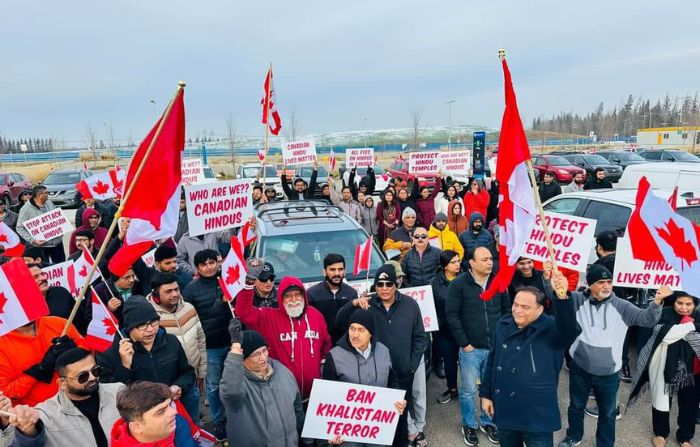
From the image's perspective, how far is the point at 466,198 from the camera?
31.0 ft

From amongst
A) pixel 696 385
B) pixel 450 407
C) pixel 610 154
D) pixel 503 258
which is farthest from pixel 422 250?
pixel 610 154

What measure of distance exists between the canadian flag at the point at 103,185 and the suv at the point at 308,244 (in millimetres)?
4365

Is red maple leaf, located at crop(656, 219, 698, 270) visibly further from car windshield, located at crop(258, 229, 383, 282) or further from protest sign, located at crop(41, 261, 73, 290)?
protest sign, located at crop(41, 261, 73, 290)

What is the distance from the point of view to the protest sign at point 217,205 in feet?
16.4

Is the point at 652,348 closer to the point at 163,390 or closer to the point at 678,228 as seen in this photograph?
the point at 678,228

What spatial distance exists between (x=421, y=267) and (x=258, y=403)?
2973mm

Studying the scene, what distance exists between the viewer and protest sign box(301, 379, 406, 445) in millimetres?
Result: 3332

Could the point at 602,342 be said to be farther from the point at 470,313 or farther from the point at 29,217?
the point at 29,217

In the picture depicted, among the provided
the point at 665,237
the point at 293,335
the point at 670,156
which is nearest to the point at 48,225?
the point at 293,335

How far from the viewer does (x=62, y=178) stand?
20750 mm

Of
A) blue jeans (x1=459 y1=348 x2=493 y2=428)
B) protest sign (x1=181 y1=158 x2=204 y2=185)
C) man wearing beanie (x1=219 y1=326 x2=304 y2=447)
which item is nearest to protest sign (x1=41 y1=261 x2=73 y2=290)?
man wearing beanie (x1=219 y1=326 x2=304 y2=447)

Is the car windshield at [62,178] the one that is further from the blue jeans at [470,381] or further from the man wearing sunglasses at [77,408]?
the blue jeans at [470,381]

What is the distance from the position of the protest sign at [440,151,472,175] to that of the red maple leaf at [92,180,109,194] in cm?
751

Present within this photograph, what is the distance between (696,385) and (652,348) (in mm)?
480
